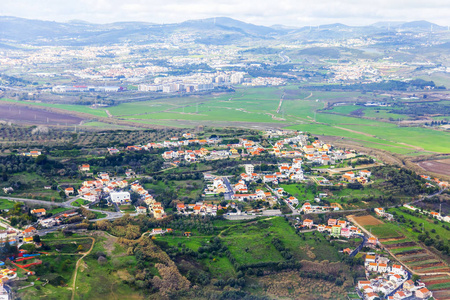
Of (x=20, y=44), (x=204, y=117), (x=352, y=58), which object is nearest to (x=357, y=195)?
(x=204, y=117)

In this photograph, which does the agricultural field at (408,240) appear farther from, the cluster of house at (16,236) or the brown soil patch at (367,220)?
the cluster of house at (16,236)

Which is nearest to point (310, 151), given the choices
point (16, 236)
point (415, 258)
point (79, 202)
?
point (415, 258)

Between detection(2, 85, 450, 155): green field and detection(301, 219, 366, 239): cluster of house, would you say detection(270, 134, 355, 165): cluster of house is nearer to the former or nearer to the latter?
detection(2, 85, 450, 155): green field

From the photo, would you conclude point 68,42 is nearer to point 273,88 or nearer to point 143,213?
point 273,88

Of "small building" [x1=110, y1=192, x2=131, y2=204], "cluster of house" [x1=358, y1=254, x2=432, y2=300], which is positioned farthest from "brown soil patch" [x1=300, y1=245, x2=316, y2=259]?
"small building" [x1=110, y1=192, x2=131, y2=204]

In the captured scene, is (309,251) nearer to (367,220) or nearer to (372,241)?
(372,241)

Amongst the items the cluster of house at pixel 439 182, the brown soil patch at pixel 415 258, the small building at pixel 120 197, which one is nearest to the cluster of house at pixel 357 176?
the cluster of house at pixel 439 182
